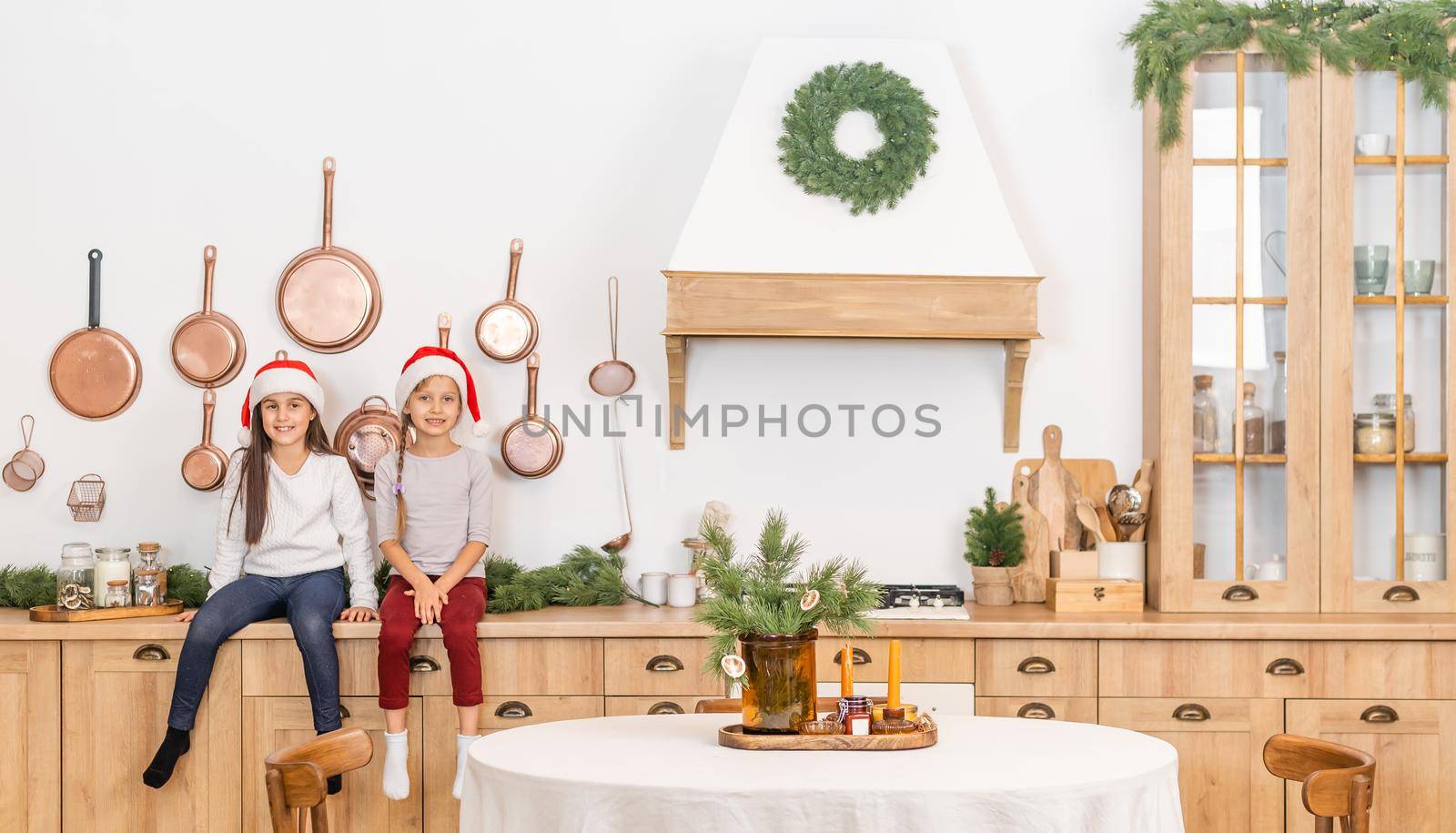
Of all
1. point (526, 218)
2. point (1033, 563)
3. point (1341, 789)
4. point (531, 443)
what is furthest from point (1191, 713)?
point (526, 218)

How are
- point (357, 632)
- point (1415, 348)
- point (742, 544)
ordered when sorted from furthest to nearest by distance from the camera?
point (742, 544)
point (1415, 348)
point (357, 632)

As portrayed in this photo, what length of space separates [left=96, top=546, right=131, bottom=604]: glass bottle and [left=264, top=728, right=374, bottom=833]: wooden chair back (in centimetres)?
162

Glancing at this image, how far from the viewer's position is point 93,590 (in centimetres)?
330

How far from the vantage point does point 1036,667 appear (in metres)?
3.08

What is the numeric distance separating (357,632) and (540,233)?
1289mm

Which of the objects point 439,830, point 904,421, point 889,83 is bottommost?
point 439,830

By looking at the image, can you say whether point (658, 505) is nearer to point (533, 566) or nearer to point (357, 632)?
point (533, 566)

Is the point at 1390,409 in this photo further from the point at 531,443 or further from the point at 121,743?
the point at 121,743

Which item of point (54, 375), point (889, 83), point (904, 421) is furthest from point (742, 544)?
point (54, 375)

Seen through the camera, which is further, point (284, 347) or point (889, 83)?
point (284, 347)

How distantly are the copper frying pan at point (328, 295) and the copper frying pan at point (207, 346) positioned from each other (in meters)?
0.17

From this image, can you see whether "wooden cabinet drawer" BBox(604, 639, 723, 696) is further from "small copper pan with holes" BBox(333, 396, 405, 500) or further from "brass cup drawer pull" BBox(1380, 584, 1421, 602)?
"brass cup drawer pull" BBox(1380, 584, 1421, 602)

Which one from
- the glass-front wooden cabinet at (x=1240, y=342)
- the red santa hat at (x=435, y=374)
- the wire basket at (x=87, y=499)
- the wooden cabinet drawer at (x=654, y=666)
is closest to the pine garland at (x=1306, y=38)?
the glass-front wooden cabinet at (x=1240, y=342)

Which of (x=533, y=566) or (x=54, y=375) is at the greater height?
(x=54, y=375)
